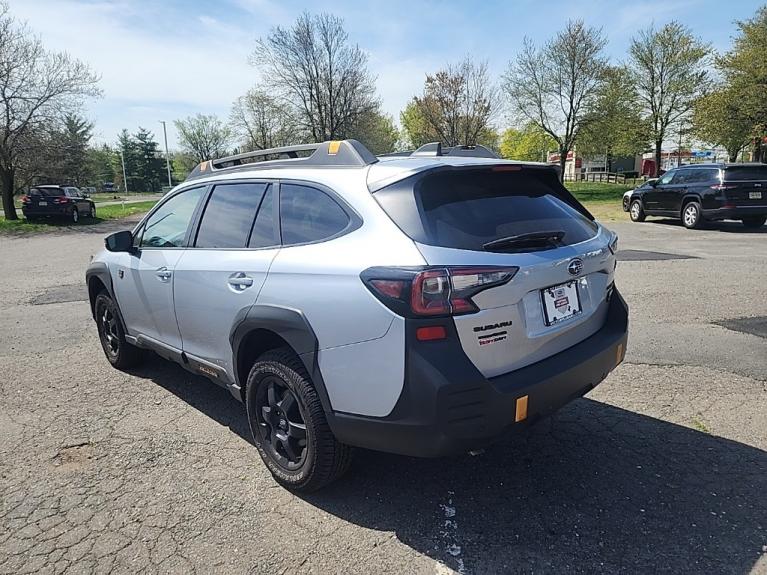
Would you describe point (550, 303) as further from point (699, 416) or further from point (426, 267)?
point (699, 416)

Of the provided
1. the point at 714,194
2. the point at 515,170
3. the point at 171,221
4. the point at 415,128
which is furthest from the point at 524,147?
the point at 515,170

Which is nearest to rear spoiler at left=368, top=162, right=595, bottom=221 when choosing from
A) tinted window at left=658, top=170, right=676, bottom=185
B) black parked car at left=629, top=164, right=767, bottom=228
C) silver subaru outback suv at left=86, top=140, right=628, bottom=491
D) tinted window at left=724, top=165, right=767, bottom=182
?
silver subaru outback suv at left=86, top=140, right=628, bottom=491

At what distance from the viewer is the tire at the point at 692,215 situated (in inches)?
577

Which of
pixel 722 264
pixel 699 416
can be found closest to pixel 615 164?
pixel 722 264

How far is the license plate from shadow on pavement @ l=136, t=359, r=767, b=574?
3.18 feet

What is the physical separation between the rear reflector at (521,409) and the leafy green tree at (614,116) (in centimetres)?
3577

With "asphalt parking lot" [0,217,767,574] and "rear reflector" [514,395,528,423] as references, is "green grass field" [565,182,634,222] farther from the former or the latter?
"rear reflector" [514,395,528,423]

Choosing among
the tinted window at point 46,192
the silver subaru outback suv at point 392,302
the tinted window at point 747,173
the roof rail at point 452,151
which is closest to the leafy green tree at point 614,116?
the tinted window at point 747,173

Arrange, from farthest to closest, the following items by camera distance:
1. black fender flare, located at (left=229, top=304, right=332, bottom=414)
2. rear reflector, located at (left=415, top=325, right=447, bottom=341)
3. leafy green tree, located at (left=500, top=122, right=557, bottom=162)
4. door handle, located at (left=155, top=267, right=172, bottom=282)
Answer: leafy green tree, located at (left=500, top=122, right=557, bottom=162) < door handle, located at (left=155, top=267, right=172, bottom=282) < black fender flare, located at (left=229, top=304, right=332, bottom=414) < rear reflector, located at (left=415, top=325, right=447, bottom=341)

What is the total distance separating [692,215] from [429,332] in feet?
50.6

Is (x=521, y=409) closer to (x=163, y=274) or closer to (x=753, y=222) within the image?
(x=163, y=274)

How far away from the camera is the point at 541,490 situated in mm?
2852

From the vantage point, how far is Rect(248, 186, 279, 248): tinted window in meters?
3.00

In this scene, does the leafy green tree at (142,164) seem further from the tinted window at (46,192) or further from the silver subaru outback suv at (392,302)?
the silver subaru outback suv at (392,302)
